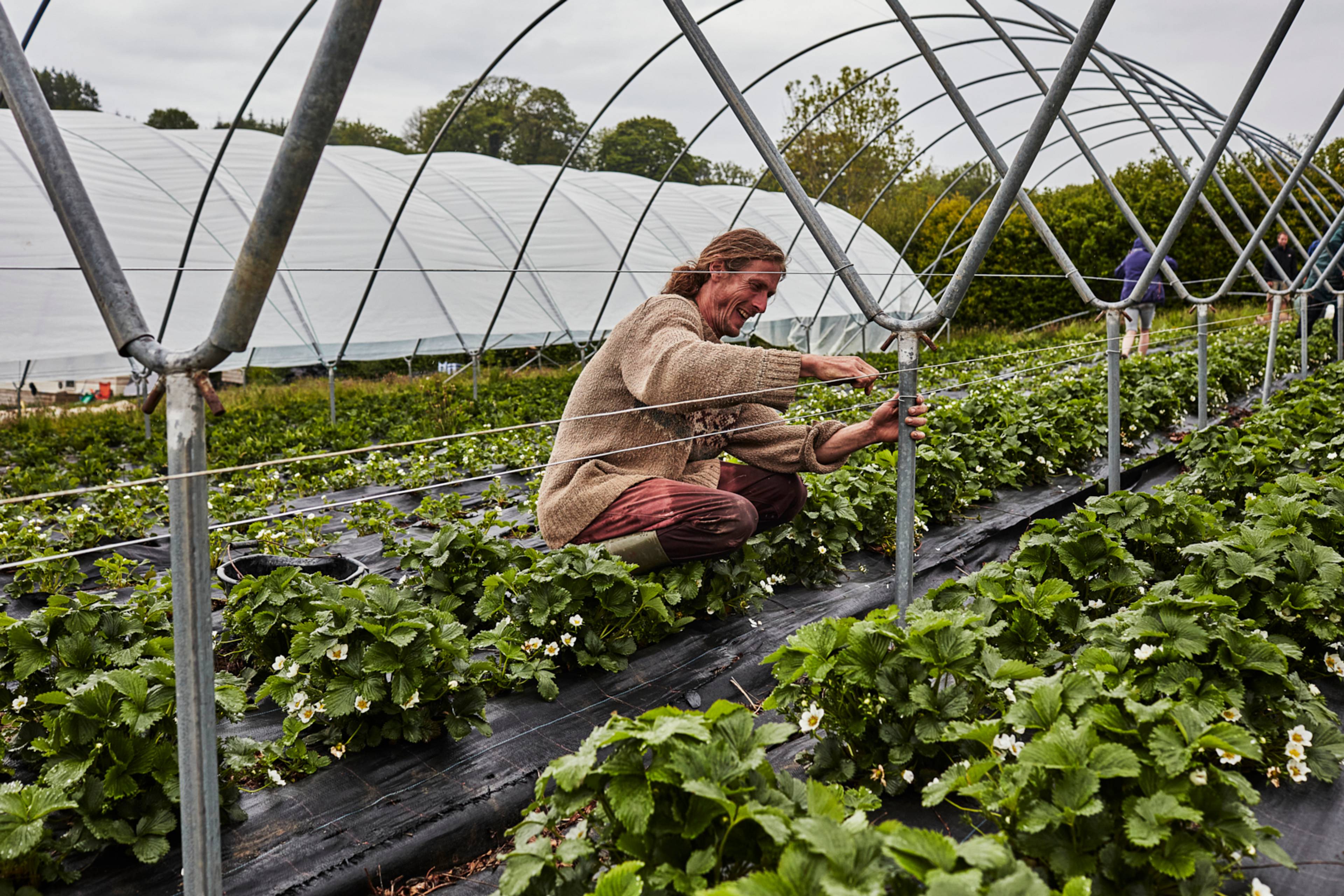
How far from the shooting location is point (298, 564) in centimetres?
385

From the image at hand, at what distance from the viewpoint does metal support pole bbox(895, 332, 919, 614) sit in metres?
2.83

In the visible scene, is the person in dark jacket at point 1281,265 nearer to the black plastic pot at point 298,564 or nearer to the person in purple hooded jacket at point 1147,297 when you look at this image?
the person in purple hooded jacket at point 1147,297

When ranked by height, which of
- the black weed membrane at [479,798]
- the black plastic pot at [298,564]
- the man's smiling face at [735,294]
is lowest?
the black weed membrane at [479,798]

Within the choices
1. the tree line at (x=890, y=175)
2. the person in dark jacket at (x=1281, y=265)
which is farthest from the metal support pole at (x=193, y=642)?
the person in dark jacket at (x=1281, y=265)

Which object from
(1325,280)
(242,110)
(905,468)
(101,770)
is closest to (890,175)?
(1325,280)

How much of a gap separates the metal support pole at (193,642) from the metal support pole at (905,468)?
1901 mm

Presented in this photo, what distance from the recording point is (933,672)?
204 centimetres

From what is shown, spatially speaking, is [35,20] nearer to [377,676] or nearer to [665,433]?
[665,433]

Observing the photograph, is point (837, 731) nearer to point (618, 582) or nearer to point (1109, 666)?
point (1109, 666)

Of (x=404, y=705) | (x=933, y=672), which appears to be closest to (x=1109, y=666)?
(x=933, y=672)

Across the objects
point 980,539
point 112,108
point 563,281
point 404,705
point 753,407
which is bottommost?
point 980,539

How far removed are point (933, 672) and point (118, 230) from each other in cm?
855

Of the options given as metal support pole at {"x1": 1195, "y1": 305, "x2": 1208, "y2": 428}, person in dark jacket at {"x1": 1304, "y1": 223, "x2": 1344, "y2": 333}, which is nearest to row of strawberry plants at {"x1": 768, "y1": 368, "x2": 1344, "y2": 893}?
metal support pole at {"x1": 1195, "y1": 305, "x2": 1208, "y2": 428}

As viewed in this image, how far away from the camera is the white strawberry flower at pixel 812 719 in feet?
6.91
